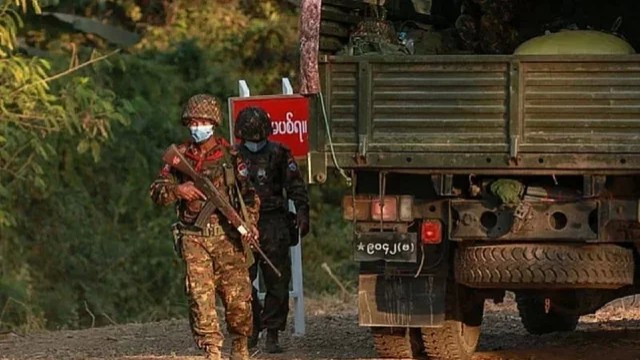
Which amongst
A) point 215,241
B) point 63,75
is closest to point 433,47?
point 215,241

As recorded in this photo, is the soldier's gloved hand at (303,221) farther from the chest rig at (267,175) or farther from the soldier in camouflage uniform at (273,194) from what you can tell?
the chest rig at (267,175)

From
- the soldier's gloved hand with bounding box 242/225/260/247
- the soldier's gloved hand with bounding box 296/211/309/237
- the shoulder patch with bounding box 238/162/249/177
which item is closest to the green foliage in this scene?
the soldier's gloved hand with bounding box 296/211/309/237

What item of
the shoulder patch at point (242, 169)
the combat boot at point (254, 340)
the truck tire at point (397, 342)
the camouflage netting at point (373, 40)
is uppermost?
the camouflage netting at point (373, 40)

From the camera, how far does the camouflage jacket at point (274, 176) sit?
9.79m

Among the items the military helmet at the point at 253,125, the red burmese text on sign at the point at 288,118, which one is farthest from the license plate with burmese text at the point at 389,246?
the red burmese text on sign at the point at 288,118

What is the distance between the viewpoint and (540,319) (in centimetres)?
1097

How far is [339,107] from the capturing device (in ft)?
28.1

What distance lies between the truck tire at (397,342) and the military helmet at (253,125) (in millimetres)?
1336

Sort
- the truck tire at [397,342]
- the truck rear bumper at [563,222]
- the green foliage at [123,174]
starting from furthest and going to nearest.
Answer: the green foliage at [123,174] < the truck tire at [397,342] < the truck rear bumper at [563,222]

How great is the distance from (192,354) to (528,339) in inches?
86.3

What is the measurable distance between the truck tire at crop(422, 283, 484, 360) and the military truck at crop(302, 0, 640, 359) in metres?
0.23

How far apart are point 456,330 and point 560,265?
0.94 meters

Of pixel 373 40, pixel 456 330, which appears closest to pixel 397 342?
pixel 456 330

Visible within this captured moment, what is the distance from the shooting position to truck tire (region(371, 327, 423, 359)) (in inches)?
367
